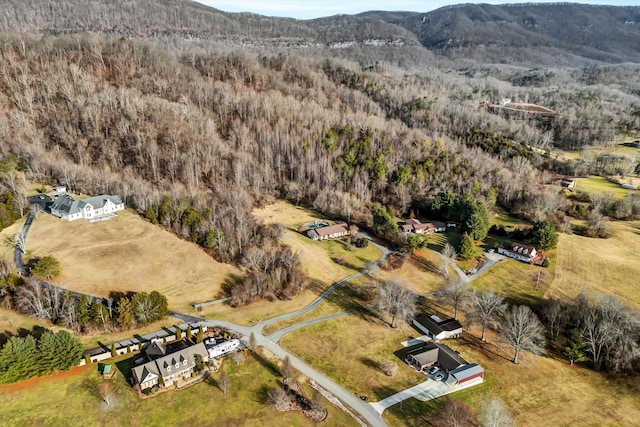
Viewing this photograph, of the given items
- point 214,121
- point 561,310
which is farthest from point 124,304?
point 214,121

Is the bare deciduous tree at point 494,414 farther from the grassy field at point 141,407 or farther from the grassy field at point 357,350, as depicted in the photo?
the grassy field at point 141,407

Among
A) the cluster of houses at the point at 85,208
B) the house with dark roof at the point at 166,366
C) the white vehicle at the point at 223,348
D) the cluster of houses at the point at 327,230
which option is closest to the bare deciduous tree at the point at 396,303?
the white vehicle at the point at 223,348

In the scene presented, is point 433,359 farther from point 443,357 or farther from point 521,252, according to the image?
point 521,252

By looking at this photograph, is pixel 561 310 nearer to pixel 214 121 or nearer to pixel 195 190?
pixel 195 190

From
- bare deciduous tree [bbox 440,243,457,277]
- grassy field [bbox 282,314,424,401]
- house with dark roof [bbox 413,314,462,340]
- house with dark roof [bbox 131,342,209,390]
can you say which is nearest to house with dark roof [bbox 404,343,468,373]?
grassy field [bbox 282,314,424,401]

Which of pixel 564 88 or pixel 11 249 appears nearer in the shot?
pixel 11 249

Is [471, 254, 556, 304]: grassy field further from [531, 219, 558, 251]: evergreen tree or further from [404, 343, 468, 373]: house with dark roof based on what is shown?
[404, 343, 468, 373]: house with dark roof
